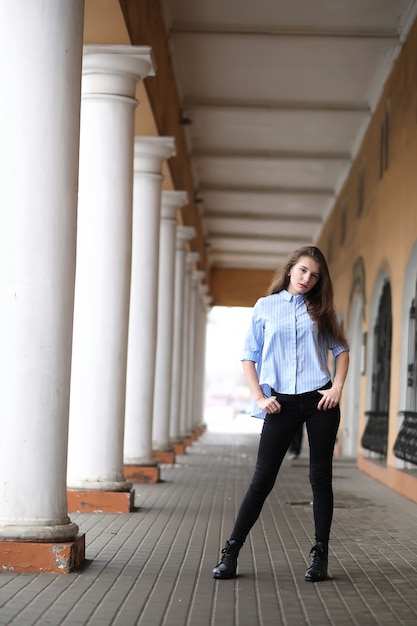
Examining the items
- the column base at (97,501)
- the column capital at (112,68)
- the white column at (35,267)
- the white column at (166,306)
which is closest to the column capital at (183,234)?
the white column at (166,306)

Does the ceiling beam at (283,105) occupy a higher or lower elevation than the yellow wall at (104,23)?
higher

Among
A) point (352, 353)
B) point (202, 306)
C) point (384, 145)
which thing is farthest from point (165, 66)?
point (202, 306)

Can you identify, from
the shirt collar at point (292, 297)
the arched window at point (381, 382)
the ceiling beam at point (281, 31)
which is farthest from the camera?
the arched window at point (381, 382)

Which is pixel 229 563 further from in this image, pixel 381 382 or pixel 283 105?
pixel 283 105

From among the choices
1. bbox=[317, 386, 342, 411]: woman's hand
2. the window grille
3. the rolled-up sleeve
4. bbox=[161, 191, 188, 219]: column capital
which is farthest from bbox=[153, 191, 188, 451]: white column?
bbox=[317, 386, 342, 411]: woman's hand

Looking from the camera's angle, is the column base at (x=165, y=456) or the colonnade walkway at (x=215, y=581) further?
the column base at (x=165, y=456)

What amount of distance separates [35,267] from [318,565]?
93.6 inches

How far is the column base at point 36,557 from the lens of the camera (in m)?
6.23

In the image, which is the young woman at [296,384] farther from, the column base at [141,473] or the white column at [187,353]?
the white column at [187,353]

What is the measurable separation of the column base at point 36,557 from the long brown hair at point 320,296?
1928 millimetres

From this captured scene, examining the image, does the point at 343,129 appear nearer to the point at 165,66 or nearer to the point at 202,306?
the point at 165,66

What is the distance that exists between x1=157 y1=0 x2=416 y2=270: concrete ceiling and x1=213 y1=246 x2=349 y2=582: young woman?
8.64 m

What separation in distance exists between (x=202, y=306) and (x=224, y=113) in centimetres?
1580

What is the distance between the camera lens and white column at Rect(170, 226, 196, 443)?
21.4m
